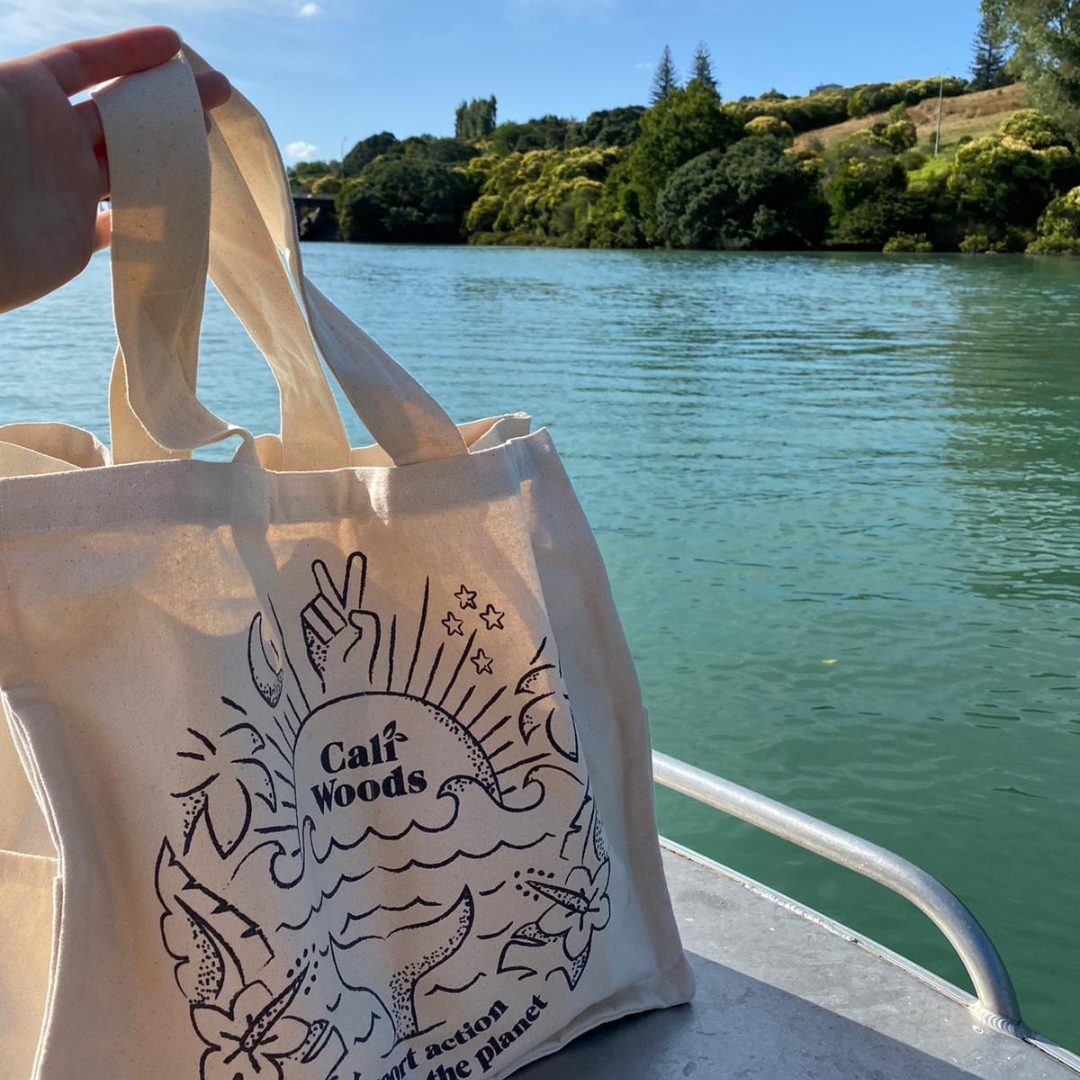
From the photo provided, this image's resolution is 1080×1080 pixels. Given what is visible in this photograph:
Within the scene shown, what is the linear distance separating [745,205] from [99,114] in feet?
146

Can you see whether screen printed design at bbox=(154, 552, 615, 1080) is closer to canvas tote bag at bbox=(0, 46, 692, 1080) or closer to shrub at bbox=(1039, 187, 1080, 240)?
canvas tote bag at bbox=(0, 46, 692, 1080)

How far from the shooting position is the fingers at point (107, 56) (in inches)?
28.0

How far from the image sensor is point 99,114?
27.8 inches

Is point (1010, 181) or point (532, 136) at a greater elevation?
point (532, 136)

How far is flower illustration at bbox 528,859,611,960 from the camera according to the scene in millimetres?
897

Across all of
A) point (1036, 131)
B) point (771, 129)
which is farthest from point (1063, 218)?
point (771, 129)

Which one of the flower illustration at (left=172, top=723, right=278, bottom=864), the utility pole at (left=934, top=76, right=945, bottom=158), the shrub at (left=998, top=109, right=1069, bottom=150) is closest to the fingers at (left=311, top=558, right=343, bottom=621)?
the flower illustration at (left=172, top=723, right=278, bottom=864)

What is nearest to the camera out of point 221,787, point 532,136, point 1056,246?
point 221,787

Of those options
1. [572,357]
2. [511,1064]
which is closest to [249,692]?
[511,1064]

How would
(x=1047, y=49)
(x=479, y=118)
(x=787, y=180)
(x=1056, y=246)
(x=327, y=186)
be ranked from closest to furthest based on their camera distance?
(x=1047, y=49)
(x=1056, y=246)
(x=787, y=180)
(x=327, y=186)
(x=479, y=118)

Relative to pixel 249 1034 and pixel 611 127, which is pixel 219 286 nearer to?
pixel 249 1034

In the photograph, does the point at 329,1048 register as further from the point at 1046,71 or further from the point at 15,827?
the point at 1046,71

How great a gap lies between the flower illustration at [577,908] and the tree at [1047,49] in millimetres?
36495

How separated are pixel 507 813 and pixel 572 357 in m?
13.9
